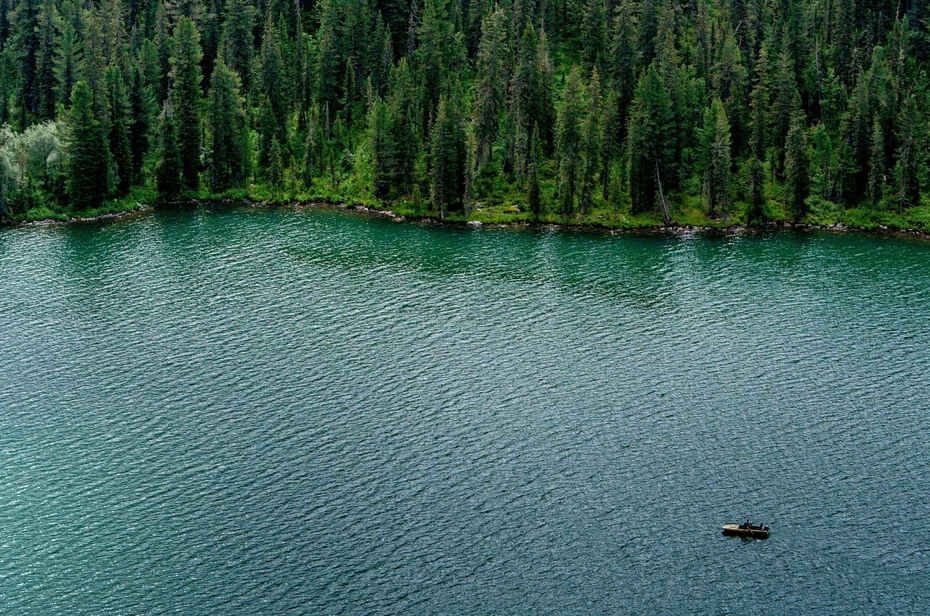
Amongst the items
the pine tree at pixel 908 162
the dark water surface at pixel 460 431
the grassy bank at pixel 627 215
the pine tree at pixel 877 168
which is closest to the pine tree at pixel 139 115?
the grassy bank at pixel 627 215

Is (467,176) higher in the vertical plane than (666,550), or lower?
higher

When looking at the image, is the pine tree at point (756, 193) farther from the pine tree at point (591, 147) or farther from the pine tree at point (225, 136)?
the pine tree at point (225, 136)

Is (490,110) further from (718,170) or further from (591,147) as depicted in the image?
(718,170)

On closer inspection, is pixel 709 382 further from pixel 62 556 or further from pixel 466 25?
pixel 466 25

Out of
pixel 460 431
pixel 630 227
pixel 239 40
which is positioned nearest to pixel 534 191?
pixel 630 227

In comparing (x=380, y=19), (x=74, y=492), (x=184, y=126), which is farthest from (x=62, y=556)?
(x=380, y=19)

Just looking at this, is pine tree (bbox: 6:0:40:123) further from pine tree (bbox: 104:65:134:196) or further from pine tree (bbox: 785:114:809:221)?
pine tree (bbox: 785:114:809:221)

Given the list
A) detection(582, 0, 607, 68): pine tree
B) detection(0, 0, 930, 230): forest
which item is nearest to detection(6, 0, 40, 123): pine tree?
detection(0, 0, 930, 230): forest
